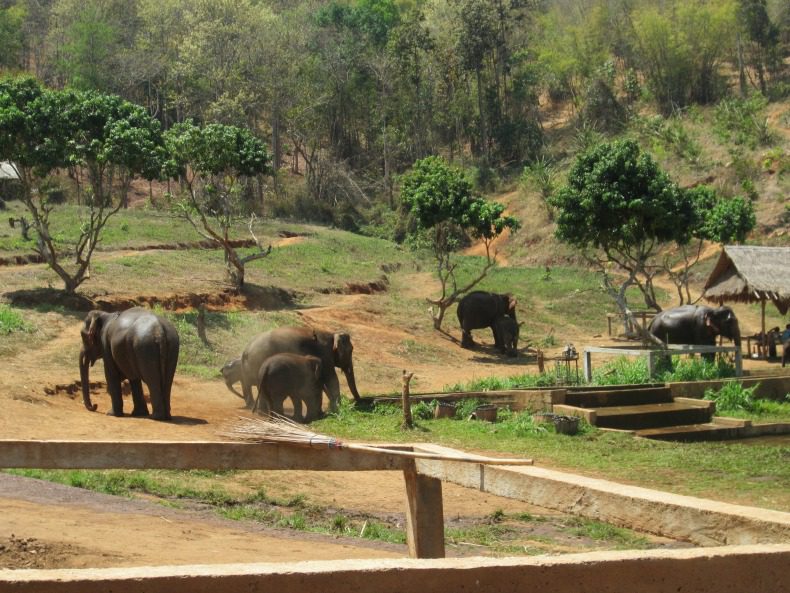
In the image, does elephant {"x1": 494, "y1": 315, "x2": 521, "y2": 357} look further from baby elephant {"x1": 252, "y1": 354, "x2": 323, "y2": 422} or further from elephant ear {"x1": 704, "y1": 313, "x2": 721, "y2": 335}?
baby elephant {"x1": 252, "y1": 354, "x2": 323, "y2": 422}

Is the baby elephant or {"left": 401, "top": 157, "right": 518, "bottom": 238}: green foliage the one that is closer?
the baby elephant

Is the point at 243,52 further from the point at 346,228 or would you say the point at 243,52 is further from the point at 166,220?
the point at 166,220

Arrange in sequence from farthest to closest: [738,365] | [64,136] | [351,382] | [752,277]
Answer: [752,277] < [64,136] < [738,365] < [351,382]

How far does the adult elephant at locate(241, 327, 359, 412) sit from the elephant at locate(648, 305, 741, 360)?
34.1 ft

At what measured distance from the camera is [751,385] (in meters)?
21.4

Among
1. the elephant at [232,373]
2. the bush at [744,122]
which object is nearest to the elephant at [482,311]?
the elephant at [232,373]

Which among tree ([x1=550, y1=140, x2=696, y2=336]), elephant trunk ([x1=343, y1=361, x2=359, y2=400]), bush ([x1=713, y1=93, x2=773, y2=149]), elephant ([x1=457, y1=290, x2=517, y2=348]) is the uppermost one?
bush ([x1=713, y1=93, x2=773, y2=149])

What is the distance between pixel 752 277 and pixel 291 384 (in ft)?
48.3

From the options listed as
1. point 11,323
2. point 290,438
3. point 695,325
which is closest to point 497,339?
point 695,325

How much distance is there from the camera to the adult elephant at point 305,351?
19.0 metres

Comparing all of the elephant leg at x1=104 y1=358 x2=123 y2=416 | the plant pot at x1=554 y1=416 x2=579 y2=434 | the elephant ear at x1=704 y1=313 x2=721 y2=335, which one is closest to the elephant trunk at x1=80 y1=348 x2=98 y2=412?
the elephant leg at x1=104 y1=358 x2=123 y2=416

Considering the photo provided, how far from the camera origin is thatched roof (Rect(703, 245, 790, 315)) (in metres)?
27.6

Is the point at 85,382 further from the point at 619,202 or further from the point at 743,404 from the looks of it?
the point at 619,202

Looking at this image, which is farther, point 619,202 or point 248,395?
point 619,202
